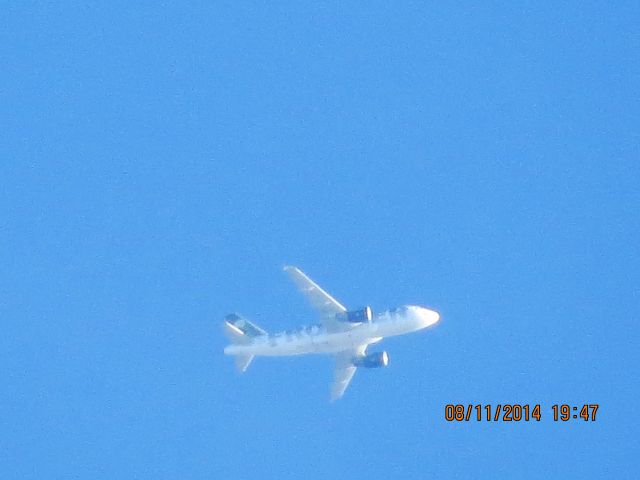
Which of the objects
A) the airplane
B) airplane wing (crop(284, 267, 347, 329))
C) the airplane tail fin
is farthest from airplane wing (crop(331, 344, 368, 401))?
the airplane tail fin

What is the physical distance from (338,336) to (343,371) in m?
8.98

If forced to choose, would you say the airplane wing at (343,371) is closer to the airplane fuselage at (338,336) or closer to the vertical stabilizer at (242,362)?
the airplane fuselage at (338,336)

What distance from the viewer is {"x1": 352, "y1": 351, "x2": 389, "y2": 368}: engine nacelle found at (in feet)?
271

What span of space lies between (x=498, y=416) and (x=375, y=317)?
18703mm

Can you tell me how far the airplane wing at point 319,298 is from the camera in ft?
248

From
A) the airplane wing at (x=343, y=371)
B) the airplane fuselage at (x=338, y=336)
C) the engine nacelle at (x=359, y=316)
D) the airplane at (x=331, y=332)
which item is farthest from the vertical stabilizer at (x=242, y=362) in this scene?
the engine nacelle at (x=359, y=316)

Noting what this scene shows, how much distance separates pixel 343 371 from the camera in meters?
86.8

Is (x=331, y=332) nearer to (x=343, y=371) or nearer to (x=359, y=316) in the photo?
(x=359, y=316)

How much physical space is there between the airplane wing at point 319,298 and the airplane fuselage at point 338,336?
121 cm

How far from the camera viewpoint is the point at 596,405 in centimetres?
9038

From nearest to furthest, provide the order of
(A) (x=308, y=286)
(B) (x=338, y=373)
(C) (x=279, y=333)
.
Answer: (A) (x=308, y=286) < (C) (x=279, y=333) < (B) (x=338, y=373)

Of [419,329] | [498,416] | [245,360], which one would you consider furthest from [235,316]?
[498,416]

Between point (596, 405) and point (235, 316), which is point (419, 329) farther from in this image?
point (596, 405)

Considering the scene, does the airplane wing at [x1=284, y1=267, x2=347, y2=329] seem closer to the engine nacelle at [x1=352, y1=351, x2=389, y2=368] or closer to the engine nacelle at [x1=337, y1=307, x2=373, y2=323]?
the engine nacelle at [x1=337, y1=307, x2=373, y2=323]
